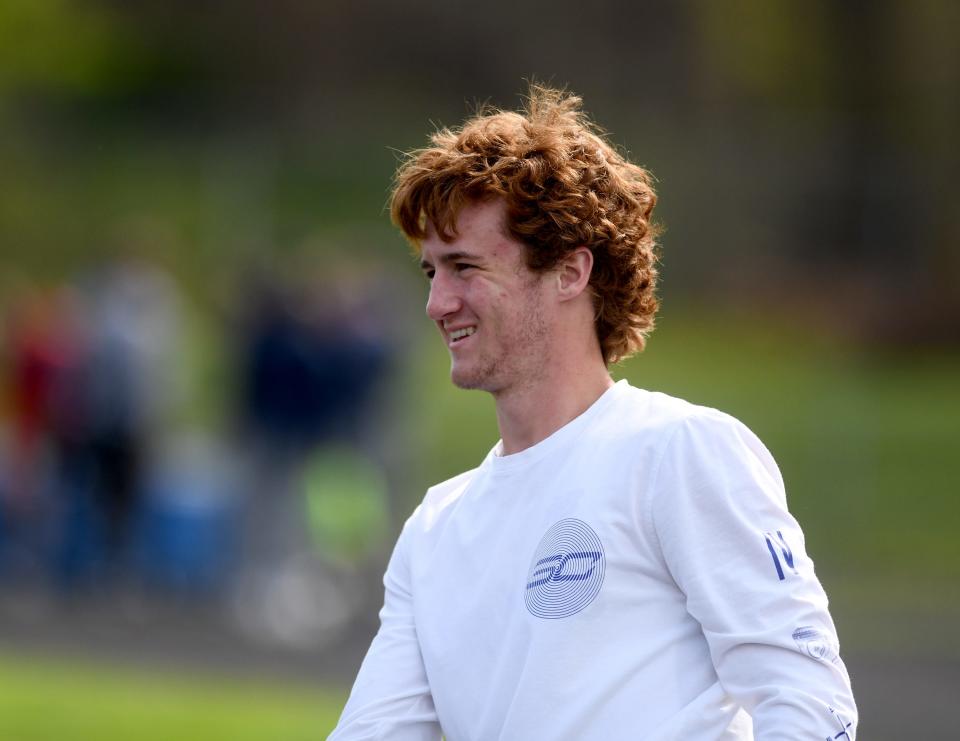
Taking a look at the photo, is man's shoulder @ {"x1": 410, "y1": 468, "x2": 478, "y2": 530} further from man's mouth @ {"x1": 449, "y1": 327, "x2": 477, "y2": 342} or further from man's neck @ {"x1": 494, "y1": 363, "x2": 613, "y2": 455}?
man's mouth @ {"x1": 449, "y1": 327, "x2": 477, "y2": 342}

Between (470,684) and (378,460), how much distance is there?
29.9ft

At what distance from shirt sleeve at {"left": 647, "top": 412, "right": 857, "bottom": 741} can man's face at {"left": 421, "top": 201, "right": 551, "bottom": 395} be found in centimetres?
49

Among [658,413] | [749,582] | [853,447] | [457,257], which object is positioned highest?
[853,447]

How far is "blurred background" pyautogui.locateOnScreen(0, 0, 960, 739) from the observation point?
11.4m

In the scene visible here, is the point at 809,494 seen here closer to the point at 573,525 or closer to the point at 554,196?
the point at 554,196

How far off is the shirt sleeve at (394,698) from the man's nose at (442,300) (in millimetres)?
691

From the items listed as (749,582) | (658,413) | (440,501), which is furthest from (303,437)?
(749,582)

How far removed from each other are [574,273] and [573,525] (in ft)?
2.11

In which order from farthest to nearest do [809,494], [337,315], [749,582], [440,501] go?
[809,494] < [337,315] < [440,501] < [749,582]

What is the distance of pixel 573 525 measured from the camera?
325cm

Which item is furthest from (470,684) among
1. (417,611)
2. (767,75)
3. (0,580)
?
(767,75)

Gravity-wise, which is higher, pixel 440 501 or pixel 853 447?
pixel 853 447

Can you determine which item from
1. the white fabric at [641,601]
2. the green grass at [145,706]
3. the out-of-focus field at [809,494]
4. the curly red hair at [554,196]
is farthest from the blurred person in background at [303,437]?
the white fabric at [641,601]

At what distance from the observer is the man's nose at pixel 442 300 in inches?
140
